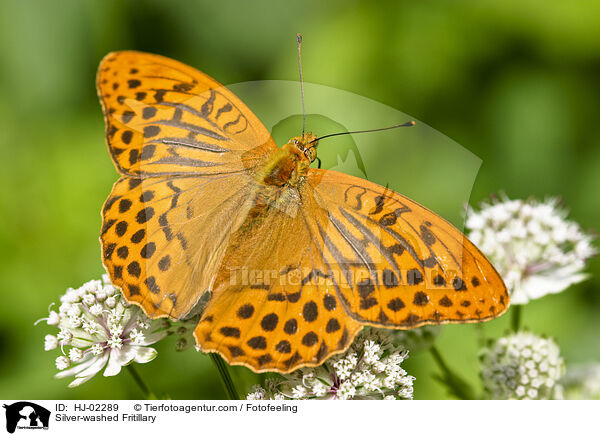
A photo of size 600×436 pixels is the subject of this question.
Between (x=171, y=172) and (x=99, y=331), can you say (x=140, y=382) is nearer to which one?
(x=99, y=331)

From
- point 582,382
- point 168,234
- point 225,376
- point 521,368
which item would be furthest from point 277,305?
point 582,382

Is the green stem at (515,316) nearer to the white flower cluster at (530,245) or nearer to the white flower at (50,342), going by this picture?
the white flower cluster at (530,245)

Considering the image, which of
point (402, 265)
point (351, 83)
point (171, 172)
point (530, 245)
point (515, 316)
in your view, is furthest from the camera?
point (351, 83)

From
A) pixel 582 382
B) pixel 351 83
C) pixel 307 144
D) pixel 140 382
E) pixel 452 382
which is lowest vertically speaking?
pixel 140 382

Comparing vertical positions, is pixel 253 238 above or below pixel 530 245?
below

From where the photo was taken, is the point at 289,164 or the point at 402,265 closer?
the point at 402,265
